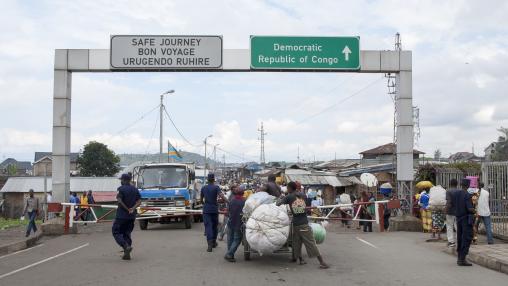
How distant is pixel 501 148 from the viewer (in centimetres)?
5447

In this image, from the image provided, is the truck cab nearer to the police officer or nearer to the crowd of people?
the police officer

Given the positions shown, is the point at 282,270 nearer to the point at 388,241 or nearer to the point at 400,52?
the point at 388,241

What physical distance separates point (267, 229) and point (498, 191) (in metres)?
9.40

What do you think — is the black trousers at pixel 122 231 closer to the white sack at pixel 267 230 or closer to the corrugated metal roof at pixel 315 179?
the white sack at pixel 267 230

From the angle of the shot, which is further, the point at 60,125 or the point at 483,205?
the point at 60,125

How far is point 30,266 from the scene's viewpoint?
1106cm

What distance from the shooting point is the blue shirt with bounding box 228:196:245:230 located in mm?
11470

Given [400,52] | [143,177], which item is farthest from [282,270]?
[400,52]

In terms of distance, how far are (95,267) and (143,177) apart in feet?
32.2

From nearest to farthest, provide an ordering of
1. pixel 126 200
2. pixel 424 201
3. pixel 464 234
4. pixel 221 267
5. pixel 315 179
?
pixel 221 267, pixel 464 234, pixel 126 200, pixel 424 201, pixel 315 179

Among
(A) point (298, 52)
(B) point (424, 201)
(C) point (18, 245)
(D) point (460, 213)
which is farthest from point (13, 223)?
(D) point (460, 213)

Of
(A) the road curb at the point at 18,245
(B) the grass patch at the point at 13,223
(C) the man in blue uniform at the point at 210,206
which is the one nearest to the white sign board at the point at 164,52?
(A) the road curb at the point at 18,245

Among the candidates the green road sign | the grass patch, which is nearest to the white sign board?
the green road sign

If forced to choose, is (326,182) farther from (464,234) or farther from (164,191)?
(464,234)
